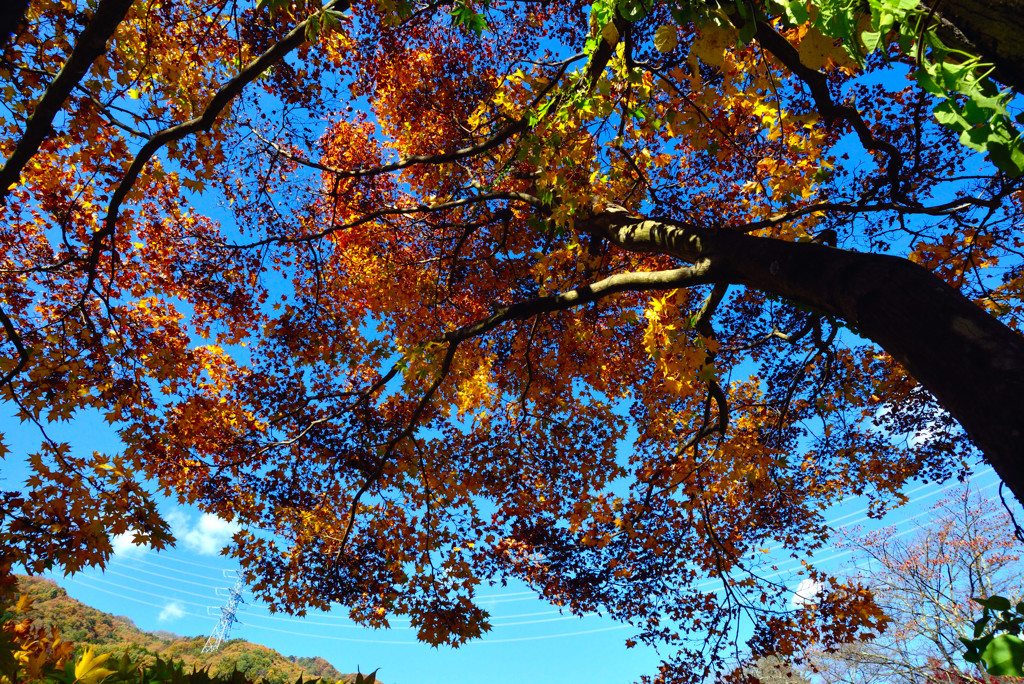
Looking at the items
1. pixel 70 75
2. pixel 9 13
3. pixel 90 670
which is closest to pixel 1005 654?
pixel 9 13

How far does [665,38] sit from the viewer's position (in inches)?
82.6

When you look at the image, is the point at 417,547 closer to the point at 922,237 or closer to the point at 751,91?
the point at 751,91

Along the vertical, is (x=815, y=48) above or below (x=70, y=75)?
below

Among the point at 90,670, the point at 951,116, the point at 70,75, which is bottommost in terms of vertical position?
the point at 90,670

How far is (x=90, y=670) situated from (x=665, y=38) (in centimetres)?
398

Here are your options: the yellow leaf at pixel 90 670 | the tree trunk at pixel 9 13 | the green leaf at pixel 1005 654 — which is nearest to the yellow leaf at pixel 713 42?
the tree trunk at pixel 9 13

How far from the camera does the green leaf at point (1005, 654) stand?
5.40 ft

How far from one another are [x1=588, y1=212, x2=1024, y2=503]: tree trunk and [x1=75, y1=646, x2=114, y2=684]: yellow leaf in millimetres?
3834

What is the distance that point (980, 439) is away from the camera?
1.74 metres

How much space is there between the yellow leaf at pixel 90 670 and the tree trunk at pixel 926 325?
3.83 m

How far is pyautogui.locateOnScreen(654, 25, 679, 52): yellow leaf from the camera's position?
2.06 meters

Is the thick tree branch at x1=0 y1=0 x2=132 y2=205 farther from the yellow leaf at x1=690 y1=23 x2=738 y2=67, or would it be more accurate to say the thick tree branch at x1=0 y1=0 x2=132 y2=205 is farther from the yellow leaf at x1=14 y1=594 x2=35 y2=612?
the yellow leaf at x1=690 y1=23 x2=738 y2=67

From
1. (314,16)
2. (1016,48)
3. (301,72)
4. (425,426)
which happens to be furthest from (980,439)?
(301,72)

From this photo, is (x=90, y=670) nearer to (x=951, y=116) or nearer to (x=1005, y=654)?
(x=1005, y=654)
